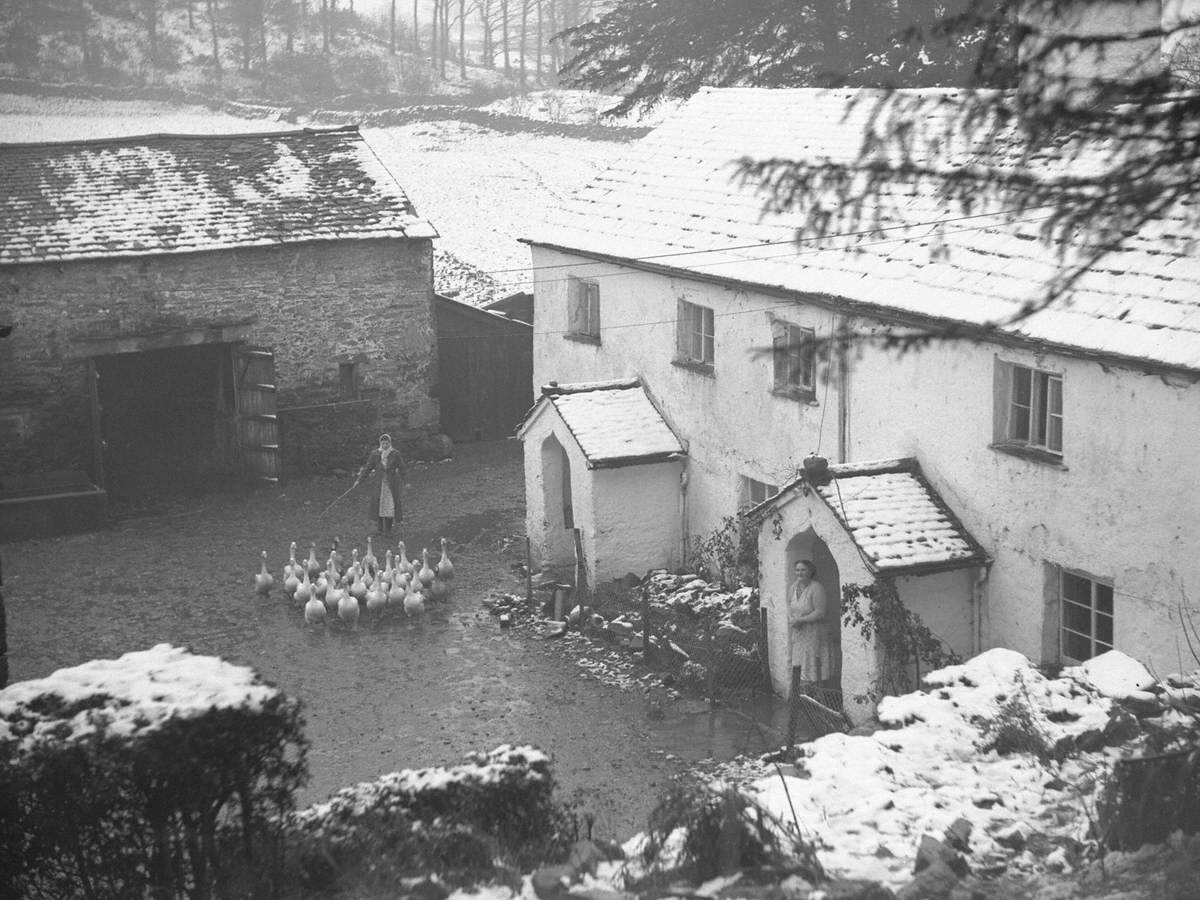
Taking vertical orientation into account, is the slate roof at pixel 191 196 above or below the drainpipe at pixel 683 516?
above

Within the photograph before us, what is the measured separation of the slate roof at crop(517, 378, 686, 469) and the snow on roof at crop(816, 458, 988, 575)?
15.0 ft

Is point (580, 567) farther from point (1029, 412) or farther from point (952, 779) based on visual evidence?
point (952, 779)

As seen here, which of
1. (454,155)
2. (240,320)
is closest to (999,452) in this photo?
(240,320)

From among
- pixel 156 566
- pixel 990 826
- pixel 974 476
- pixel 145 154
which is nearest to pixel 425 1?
pixel 145 154

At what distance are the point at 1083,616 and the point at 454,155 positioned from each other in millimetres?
41560

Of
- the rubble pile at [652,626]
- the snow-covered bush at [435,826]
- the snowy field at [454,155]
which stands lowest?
the rubble pile at [652,626]

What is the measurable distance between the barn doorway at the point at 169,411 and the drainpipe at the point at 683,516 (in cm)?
991

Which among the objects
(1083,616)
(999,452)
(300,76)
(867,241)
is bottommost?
(1083,616)

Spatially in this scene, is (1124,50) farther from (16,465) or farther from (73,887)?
(16,465)

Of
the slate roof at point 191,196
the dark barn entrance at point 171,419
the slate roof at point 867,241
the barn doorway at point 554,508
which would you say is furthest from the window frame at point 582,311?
the dark barn entrance at point 171,419

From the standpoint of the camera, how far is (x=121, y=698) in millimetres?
8273

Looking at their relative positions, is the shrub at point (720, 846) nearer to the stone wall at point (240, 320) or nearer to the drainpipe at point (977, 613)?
the drainpipe at point (977, 613)

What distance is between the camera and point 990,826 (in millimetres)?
9141

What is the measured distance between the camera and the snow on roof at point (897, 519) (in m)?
13.8
